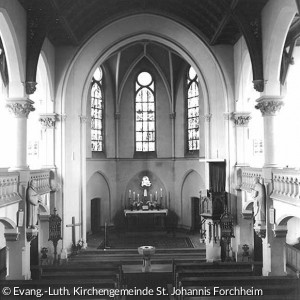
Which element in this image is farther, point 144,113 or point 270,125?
point 144,113

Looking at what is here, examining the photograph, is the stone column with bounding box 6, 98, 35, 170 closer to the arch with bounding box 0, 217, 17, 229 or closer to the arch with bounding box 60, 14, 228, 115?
the arch with bounding box 0, 217, 17, 229

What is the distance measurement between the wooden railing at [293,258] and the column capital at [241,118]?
5.51 meters

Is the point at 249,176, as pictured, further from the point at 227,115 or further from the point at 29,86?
the point at 29,86

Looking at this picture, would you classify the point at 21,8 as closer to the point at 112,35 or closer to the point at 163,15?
the point at 112,35

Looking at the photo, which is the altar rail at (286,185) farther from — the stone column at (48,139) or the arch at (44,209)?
the stone column at (48,139)

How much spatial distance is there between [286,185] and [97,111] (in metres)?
14.8

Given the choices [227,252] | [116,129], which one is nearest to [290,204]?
[227,252]

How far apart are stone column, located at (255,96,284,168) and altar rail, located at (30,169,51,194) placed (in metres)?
8.27

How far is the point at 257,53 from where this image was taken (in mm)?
14211

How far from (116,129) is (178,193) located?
5575 mm

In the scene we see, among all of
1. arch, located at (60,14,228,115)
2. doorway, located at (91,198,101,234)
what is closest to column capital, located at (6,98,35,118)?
arch, located at (60,14,228,115)

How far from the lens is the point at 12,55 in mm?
13227

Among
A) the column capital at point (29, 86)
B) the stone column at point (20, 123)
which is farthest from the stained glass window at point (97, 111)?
the stone column at point (20, 123)

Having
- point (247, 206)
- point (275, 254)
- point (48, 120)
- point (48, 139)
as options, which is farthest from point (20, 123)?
point (275, 254)
